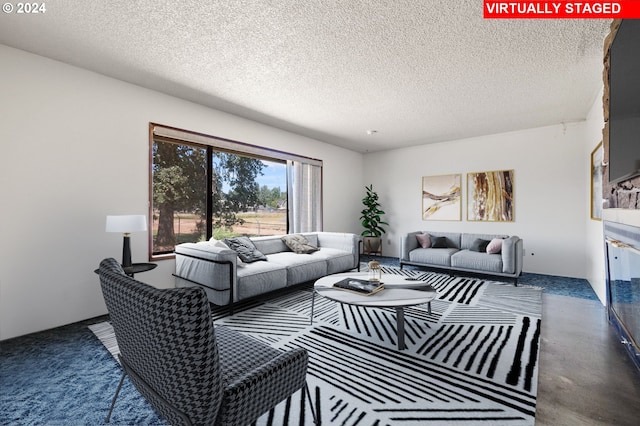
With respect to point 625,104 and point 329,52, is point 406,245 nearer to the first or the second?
point 329,52

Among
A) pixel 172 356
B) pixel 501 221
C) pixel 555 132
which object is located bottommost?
pixel 172 356

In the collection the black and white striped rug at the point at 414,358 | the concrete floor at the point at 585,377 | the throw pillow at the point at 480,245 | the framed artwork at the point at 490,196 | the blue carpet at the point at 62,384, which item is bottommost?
the blue carpet at the point at 62,384

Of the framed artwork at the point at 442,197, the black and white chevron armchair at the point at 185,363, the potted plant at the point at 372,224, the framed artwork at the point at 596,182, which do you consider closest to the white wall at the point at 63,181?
the black and white chevron armchair at the point at 185,363

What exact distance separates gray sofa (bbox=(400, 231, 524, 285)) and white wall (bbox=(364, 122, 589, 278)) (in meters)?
0.58

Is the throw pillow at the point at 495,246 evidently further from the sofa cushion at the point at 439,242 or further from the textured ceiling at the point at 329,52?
the textured ceiling at the point at 329,52

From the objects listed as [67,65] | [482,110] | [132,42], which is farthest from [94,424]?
[482,110]

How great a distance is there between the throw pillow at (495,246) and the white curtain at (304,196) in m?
3.08

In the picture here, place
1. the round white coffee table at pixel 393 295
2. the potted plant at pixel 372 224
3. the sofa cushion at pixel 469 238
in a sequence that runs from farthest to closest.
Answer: the potted plant at pixel 372 224
the sofa cushion at pixel 469 238
the round white coffee table at pixel 393 295

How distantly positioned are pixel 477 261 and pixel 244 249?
3603 millimetres

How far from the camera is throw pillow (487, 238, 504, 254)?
4.61 metres

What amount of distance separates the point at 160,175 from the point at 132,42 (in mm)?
1674

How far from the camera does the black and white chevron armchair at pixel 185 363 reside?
0.95 metres

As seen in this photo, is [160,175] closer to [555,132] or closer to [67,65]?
[67,65]

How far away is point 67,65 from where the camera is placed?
114 inches
